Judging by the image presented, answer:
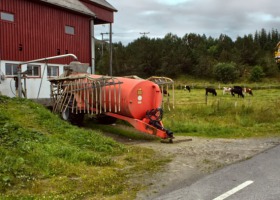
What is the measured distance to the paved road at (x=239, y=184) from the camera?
6.07 metres

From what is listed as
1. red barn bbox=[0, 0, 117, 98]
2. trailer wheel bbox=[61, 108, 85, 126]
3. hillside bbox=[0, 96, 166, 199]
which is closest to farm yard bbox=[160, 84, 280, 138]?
trailer wheel bbox=[61, 108, 85, 126]

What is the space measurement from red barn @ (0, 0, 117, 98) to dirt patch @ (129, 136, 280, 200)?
10.0 metres

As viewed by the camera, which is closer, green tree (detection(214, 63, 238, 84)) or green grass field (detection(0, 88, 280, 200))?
green grass field (detection(0, 88, 280, 200))

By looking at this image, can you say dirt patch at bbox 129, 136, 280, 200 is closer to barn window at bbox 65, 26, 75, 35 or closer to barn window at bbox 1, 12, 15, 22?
barn window at bbox 1, 12, 15, 22

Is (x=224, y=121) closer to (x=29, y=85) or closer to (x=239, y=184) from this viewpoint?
(x=239, y=184)

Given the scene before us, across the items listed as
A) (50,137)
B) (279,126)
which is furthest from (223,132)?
(50,137)

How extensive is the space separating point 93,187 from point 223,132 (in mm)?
8751

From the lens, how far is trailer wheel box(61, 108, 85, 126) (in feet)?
49.8

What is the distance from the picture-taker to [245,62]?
113625 millimetres

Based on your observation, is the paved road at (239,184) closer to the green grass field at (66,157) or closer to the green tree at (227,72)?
the green grass field at (66,157)

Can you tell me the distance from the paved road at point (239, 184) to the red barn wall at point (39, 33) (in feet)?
48.1

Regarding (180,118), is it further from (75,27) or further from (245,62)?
(245,62)

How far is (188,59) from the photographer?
113 meters

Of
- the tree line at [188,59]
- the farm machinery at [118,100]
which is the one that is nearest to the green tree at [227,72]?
the tree line at [188,59]
